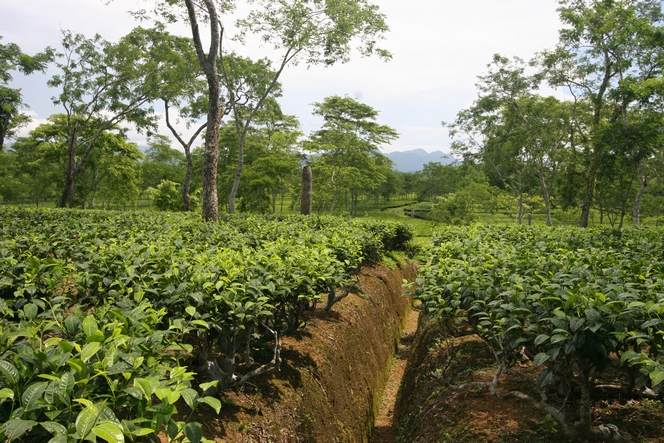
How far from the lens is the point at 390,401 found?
237 inches

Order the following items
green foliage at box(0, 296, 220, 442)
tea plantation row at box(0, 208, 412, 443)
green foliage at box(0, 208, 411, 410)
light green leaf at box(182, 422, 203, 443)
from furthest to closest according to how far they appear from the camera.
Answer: green foliage at box(0, 208, 411, 410)
light green leaf at box(182, 422, 203, 443)
tea plantation row at box(0, 208, 412, 443)
green foliage at box(0, 296, 220, 442)

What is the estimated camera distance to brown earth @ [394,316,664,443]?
279cm

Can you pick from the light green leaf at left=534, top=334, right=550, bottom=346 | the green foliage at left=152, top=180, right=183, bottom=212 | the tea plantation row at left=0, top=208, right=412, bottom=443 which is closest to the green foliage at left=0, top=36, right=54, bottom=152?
the green foliage at left=152, top=180, right=183, bottom=212

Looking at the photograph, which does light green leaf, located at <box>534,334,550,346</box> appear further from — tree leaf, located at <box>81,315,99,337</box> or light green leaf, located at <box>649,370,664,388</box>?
tree leaf, located at <box>81,315,99,337</box>

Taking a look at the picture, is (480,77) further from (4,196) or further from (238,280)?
(4,196)

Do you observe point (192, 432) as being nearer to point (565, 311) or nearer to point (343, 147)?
point (565, 311)

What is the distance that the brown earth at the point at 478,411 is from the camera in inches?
110

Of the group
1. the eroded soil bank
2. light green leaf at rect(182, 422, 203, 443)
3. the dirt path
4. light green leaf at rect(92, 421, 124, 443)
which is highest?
light green leaf at rect(92, 421, 124, 443)

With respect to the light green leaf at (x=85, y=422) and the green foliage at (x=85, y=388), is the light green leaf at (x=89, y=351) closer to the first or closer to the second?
the green foliage at (x=85, y=388)

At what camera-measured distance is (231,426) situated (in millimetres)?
2783

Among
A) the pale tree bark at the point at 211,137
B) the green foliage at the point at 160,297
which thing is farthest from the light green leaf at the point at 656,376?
the pale tree bark at the point at 211,137

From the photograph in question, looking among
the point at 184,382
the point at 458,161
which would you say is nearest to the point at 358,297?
the point at 184,382

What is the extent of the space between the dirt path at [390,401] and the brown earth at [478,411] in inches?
14.7

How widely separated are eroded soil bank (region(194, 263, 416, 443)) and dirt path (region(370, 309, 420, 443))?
16 centimetres
